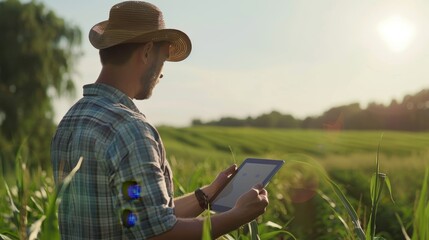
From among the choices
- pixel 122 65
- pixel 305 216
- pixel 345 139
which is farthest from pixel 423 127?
pixel 122 65

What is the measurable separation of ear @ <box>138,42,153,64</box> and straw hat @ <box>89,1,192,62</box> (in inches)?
0.9

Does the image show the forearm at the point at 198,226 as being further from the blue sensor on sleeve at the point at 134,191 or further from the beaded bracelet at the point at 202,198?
the beaded bracelet at the point at 202,198

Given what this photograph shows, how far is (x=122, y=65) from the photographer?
98.4 inches

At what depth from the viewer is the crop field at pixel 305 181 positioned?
3283 millimetres

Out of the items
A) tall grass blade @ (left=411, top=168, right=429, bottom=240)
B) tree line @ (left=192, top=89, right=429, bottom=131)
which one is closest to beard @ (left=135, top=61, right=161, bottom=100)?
tall grass blade @ (left=411, top=168, right=429, bottom=240)

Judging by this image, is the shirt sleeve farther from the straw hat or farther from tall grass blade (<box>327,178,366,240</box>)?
tall grass blade (<box>327,178,366,240</box>)

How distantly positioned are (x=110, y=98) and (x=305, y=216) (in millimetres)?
8059

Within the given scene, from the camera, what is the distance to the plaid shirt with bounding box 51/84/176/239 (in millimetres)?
2166

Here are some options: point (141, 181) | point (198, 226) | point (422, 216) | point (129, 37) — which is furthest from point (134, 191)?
point (422, 216)

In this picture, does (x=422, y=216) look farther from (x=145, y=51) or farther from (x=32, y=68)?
(x=32, y=68)

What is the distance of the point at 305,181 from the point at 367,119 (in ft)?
259

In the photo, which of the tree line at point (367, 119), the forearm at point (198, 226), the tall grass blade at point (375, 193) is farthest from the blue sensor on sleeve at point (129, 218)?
the tree line at point (367, 119)

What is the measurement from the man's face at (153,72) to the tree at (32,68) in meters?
24.6

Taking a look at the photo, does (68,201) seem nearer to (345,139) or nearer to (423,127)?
(345,139)
